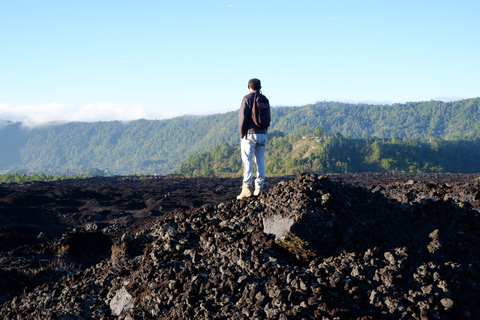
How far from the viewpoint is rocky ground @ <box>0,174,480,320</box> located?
15.0ft

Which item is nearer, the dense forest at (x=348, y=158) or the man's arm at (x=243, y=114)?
the man's arm at (x=243, y=114)

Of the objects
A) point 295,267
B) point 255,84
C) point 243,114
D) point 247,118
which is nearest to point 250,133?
point 247,118

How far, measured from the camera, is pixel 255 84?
7.61m

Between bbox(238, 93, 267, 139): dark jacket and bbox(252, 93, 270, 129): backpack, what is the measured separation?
0.24 feet

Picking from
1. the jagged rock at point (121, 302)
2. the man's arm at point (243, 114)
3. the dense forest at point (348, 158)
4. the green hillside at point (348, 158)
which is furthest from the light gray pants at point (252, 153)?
the dense forest at point (348, 158)

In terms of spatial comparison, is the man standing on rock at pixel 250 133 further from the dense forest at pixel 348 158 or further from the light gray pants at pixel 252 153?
the dense forest at pixel 348 158

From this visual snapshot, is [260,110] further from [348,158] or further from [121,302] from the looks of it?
[348,158]

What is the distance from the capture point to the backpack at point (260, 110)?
24.5 feet

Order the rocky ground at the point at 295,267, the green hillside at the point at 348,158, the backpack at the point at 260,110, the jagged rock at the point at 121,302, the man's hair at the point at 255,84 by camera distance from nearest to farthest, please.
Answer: the rocky ground at the point at 295,267 < the jagged rock at the point at 121,302 < the backpack at the point at 260,110 < the man's hair at the point at 255,84 < the green hillside at the point at 348,158

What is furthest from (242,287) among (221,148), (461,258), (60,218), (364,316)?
(221,148)

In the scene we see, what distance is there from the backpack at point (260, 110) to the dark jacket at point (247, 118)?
0.24 feet

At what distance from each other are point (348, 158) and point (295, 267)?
61.6m

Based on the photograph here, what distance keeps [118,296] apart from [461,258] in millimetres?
4384

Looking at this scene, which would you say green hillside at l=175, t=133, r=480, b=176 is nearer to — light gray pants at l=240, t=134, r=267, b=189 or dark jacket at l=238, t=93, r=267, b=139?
light gray pants at l=240, t=134, r=267, b=189
